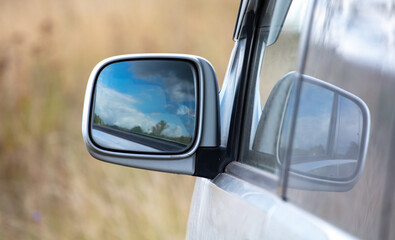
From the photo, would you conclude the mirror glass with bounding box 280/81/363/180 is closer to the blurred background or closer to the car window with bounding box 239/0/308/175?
the car window with bounding box 239/0/308/175

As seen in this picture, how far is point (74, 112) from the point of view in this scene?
18.4ft

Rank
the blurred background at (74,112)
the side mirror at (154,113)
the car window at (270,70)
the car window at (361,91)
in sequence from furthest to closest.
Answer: the blurred background at (74,112)
the side mirror at (154,113)
the car window at (270,70)
the car window at (361,91)

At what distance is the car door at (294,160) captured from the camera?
73cm

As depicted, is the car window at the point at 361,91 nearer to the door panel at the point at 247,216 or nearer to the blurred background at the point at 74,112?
the door panel at the point at 247,216

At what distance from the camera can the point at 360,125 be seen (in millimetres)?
795

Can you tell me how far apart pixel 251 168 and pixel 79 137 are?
450cm

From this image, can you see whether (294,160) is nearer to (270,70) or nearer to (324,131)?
(324,131)

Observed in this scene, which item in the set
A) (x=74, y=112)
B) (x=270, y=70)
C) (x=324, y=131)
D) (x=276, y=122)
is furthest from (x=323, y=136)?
(x=74, y=112)

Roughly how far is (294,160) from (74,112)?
16.3 ft

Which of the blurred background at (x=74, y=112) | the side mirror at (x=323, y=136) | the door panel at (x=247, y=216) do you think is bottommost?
the blurred background at (x=74, y=112)

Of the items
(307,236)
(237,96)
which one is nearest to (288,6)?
(237,96)

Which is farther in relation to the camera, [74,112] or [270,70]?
[74,112]

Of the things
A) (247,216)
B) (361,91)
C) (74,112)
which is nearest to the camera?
(361,91)

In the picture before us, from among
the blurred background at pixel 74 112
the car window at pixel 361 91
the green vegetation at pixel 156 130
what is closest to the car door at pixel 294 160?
the car window at pixel 361 91
